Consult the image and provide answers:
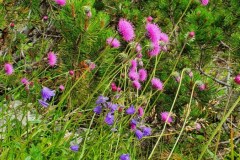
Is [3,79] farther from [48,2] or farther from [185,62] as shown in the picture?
[185,62]

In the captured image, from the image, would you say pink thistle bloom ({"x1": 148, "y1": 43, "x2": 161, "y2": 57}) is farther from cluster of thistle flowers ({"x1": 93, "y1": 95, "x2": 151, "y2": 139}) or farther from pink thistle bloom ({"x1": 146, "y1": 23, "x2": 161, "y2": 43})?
cluster of thistle flowers ({"x1": 93, "y1": 95, "x2": 151, "y2": 139})

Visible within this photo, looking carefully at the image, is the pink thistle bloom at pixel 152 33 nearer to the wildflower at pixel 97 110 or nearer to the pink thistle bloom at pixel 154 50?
the pink thistle bloom at pixel 154 50

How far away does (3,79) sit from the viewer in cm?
327

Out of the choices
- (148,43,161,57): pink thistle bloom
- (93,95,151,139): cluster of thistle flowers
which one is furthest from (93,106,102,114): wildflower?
(148,43,161,57): pink thistle bloom

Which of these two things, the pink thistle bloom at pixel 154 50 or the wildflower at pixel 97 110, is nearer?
the wildflower at pixel 97 110

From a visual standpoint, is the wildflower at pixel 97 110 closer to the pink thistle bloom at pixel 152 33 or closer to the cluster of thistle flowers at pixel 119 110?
the cluster of thistle flowers at pixel 119 110

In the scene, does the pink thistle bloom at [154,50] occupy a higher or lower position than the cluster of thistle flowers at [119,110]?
higher

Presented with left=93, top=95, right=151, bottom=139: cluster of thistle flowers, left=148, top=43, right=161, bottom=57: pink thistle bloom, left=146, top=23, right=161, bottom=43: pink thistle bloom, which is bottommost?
left=93, top=95, right=151, bottom=139: cluster of thistle flowers

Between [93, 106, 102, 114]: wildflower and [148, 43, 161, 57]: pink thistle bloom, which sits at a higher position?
[148, 43, 161, 57]: pink thistle bloom

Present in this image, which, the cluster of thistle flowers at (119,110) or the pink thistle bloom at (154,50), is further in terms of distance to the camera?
the pink thistle bloom at (154,50)

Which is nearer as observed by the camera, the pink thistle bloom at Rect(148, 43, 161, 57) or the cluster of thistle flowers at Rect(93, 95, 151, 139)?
the cluster of thistle flowers at Rect(93, 95, 151, 139)

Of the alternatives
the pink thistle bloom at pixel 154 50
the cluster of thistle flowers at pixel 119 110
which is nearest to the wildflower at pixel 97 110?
the cluster of thistle flowers at pixel 119 110

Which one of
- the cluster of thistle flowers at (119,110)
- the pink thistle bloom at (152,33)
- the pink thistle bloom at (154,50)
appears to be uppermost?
the pink thistle bloom at (152,33)

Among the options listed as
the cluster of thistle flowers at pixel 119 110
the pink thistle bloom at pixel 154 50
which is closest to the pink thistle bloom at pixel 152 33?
the pink thistle bloom at pixel 154 50
